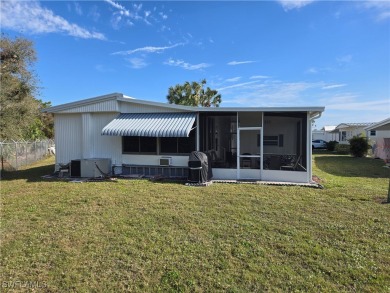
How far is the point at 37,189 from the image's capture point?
9.92 meters

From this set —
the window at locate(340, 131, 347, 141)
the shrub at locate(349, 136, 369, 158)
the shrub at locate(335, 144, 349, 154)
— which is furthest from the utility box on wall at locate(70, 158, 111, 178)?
the window at locate(340, 131, 347, 141)

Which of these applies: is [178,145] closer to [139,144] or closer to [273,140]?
[139,144]

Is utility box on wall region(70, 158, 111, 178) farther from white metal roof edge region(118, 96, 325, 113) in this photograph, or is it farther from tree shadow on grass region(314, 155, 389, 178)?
tree shadow on grass region(314, 155, 389, 178)

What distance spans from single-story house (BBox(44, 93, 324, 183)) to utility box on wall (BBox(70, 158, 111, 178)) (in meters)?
0.29

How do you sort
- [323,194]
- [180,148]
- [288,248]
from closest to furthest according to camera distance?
[288,248] < [323,194] < [180,148]

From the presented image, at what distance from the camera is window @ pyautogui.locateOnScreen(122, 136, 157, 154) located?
41.4 ft

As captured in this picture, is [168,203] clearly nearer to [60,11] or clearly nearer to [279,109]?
[279,109]

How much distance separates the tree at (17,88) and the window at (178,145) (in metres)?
17.5

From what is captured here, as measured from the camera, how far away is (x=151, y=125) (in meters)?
11.8

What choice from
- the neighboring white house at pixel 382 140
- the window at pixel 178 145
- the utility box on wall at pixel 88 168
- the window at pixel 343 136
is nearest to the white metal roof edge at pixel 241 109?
the window at pixel 178 145

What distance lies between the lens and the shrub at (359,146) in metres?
24.4

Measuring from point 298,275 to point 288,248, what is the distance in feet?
2.88

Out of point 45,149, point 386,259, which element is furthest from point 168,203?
point 45,149

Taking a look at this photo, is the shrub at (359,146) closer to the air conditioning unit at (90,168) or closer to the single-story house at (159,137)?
the single-story house at (159,137)
